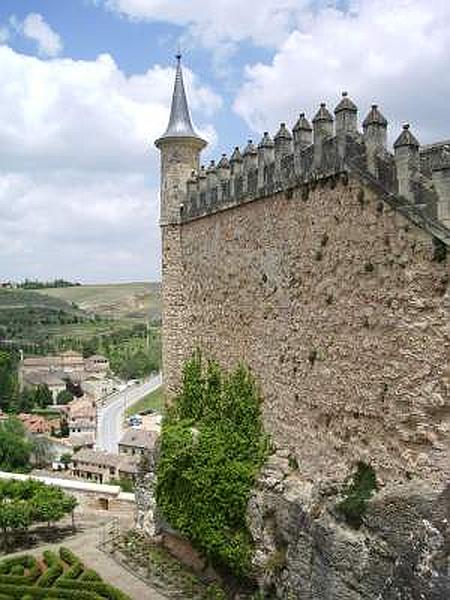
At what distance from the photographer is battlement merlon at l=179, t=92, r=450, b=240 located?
13.2 metres

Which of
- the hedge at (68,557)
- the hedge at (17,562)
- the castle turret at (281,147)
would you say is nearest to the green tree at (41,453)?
the hedge at (17,562)

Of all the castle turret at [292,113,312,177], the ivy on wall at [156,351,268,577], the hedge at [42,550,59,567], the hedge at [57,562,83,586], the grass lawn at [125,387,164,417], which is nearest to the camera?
the castle turret at [292,113,312,177]

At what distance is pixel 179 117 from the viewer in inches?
998

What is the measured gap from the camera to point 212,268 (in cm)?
2236

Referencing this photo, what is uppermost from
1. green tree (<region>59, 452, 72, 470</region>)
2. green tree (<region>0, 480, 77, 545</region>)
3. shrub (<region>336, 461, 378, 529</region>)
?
shrub (<region>336, 461, 378, 529</region>)

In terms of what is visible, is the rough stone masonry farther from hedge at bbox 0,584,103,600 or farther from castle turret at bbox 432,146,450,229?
hedge at bbox 0,584,103,600

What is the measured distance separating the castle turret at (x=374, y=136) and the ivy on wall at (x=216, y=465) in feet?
25.3

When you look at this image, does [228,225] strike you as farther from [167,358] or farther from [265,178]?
[167,358]

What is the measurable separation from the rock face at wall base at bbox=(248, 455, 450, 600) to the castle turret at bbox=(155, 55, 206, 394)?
775 cm

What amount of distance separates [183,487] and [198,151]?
11790mm

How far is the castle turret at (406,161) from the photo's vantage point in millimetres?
13383

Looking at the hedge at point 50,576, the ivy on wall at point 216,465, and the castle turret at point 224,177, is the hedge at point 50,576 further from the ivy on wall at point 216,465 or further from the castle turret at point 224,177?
the castle turret at point 224,177

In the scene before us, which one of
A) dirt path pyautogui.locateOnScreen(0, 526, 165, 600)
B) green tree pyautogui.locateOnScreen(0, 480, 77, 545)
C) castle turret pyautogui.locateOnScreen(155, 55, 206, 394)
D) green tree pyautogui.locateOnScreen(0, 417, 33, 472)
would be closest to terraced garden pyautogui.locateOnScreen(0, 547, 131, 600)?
dirt path pyautogui.locateOnScreen(0, 526, 165, 600)

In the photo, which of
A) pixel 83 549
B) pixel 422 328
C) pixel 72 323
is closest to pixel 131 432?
pixel 83 549
